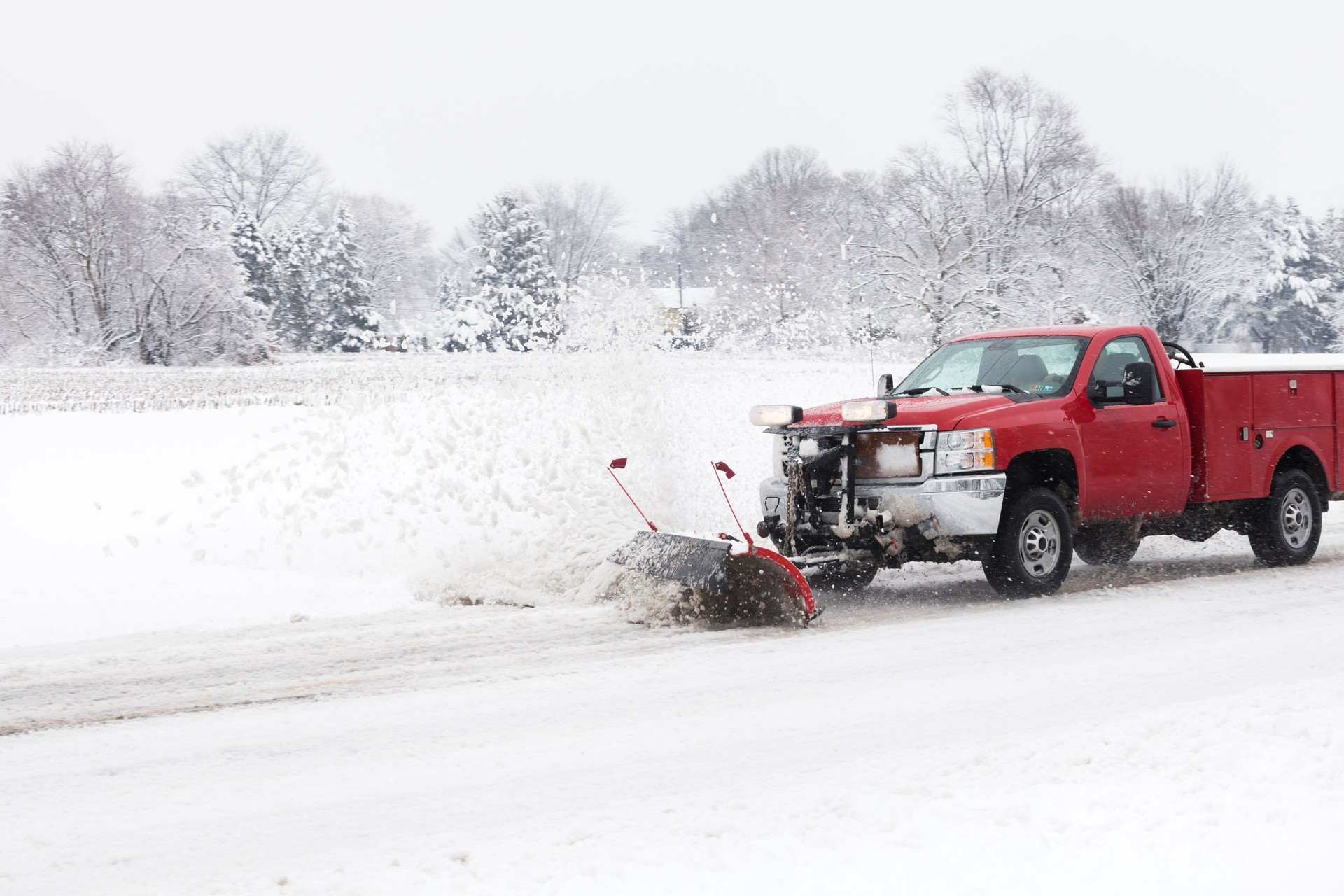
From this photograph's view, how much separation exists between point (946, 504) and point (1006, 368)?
1.68 m

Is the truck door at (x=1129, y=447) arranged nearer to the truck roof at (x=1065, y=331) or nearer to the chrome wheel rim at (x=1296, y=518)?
the truck roof at (x=1065, y=331)

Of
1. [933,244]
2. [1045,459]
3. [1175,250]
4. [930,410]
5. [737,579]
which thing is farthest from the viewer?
[1175,250]

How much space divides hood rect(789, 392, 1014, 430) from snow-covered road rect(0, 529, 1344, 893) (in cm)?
140

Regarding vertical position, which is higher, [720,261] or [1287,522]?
[720,261]

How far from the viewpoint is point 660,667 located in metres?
6.71

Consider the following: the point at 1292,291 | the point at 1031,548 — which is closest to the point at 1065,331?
the point at 1031,548

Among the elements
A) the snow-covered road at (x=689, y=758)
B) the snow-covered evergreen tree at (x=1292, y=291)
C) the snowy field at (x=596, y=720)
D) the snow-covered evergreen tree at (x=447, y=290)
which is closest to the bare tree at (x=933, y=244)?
the snowy field at (x=596, y=720)

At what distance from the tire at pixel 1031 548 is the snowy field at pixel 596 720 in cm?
22

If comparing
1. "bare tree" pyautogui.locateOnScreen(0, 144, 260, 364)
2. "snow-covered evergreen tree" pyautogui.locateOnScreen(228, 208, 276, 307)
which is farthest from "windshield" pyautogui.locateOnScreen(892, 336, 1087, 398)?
"snow-covered evergreen tree" pyautogui.locateOnScreen(228, 208, 276, 307)

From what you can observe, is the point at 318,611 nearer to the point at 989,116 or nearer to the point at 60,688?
the point at 60,688

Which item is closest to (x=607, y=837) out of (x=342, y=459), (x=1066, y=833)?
(x=1066, y=833)

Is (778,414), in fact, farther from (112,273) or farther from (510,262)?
(510,262)

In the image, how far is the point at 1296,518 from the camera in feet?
34.5

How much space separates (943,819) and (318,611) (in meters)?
5.91
